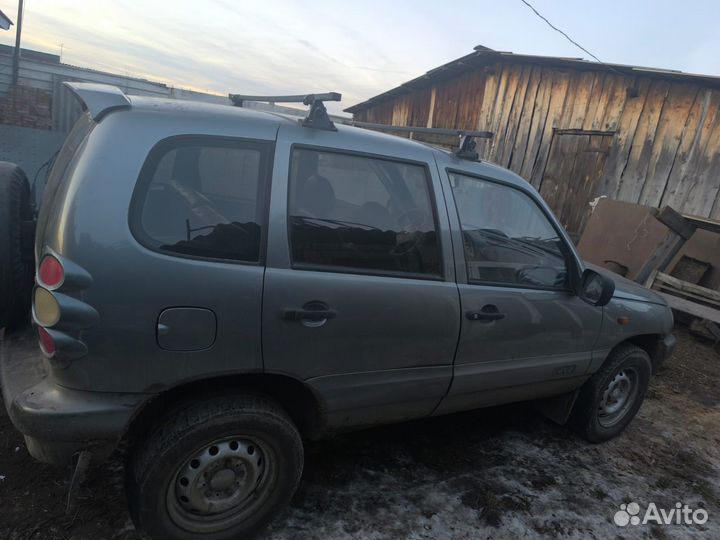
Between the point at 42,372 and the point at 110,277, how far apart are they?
558 millimetres

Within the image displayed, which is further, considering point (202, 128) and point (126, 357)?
point (202, 128)

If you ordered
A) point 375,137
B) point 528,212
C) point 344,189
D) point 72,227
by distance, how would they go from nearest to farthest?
point 72,227 < point 344,189 < point 375,137 < point 528,212

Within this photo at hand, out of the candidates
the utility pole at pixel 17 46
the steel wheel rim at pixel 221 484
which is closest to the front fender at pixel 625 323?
the steel wheel rim at pixel 221 484

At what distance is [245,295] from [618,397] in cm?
307

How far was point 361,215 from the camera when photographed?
224 centimetres

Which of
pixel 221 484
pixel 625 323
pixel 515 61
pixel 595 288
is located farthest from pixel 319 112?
pixel 515 61

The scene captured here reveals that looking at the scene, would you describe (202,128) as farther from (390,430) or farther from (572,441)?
(572,441)

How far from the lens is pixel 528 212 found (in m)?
2.84

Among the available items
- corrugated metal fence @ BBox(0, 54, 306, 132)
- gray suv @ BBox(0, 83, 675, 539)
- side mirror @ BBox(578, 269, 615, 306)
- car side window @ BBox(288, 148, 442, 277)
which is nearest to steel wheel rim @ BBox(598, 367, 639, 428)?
side mirror @ BBox(578, 269, 615, 306)

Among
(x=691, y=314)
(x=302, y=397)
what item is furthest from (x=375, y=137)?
(x=691, y=314)

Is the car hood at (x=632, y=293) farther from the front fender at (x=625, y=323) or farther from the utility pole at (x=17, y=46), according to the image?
the utility pole at (x=17, y=46)

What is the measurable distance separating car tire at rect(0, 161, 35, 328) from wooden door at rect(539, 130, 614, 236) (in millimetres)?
7482

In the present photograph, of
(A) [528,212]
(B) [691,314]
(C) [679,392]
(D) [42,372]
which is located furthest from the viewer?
(B) [691,314]

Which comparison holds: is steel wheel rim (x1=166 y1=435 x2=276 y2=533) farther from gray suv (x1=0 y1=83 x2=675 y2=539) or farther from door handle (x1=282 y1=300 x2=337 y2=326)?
door handle (x1=282 y1=300 x2=337 y2=326)
